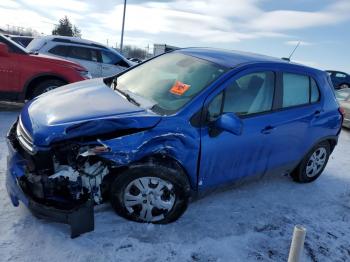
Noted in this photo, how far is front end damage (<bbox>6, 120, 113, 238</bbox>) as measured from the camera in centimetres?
321

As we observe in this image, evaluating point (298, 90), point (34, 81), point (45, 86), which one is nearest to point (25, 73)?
point (34, 81)

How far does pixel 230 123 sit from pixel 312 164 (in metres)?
2.38

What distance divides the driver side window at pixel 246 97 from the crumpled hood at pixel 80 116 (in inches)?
26.7

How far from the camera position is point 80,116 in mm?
3357

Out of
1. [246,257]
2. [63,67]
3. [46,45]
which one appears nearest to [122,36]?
[46,45]

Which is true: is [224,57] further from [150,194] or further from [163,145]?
[150,194]

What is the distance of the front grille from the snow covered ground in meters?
0.74

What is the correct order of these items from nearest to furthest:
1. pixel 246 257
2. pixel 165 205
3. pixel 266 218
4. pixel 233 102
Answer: pixel 246 257 → pixel 165 205 → pixel 233 102 → pixel 266 218

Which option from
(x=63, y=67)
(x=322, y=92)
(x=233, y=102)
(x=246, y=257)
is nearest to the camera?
(x=246, y=257)

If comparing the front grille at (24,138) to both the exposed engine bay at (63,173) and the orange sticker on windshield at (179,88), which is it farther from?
the orange sticker on windshield at (179,88)

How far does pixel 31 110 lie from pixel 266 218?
2.73 metres

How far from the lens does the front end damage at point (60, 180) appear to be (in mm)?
3209

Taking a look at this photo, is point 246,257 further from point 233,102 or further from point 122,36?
point 122,36

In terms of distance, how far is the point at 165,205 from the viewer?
12.0ft
